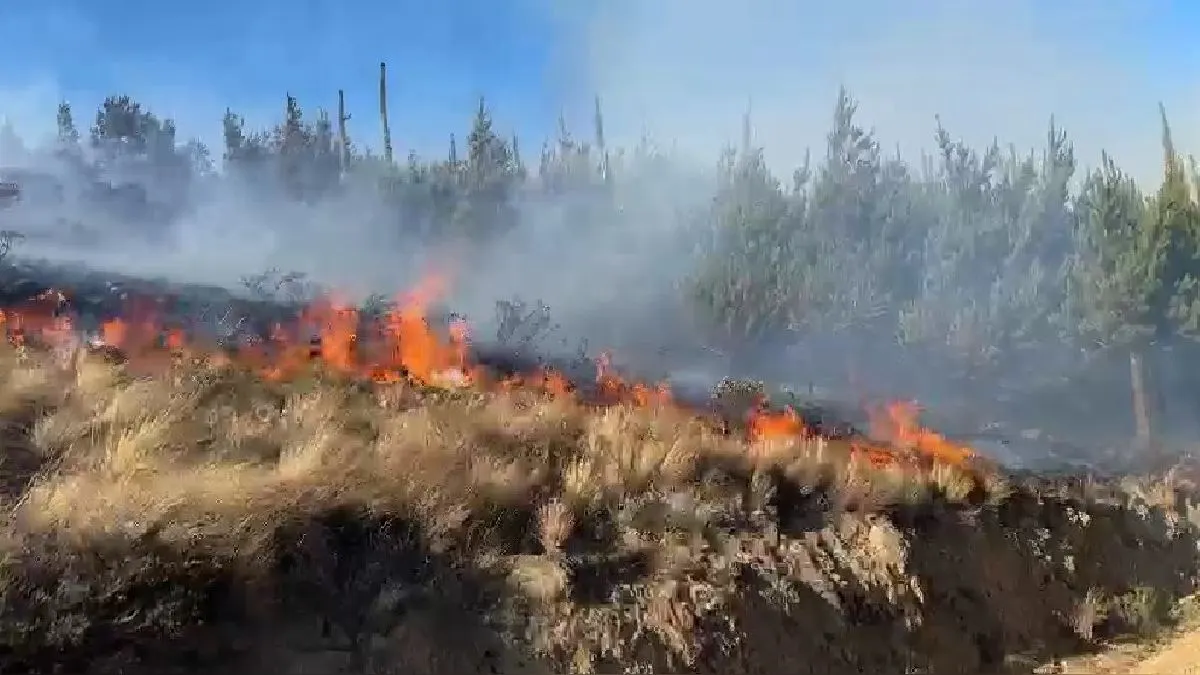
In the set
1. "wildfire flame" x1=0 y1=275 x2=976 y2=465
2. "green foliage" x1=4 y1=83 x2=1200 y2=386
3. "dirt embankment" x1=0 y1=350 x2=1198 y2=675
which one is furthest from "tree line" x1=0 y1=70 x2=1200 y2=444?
"dirt embankment" x1=0 y1=350 x2=1198 y2=675

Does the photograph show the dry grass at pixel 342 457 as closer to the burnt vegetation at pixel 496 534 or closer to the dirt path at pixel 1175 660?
the burnt vegetation at pixel 496 534

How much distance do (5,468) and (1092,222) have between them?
25.4 m

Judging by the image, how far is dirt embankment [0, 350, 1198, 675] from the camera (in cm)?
575

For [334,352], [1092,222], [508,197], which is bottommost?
[334,352]

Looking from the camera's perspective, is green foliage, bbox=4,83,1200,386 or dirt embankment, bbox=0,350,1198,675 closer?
dirt embankment, bbox=0,350,1198,675

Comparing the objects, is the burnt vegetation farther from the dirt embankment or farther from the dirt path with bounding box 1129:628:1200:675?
the dirt path with bounding box 1129:628:1200:675

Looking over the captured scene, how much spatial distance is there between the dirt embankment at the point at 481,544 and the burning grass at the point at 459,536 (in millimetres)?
20

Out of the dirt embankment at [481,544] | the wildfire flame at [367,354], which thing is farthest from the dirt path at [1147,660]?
the wildfire flame at [367,354]

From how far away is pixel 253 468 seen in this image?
23.6 ft

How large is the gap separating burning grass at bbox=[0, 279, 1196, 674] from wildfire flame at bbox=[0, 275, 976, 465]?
0.60m

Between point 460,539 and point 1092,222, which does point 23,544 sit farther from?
point 1092,222

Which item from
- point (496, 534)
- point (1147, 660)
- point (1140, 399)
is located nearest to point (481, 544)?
point (496, 534)

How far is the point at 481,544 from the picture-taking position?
283 inches

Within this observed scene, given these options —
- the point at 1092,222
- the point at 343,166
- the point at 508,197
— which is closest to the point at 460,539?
the point at 1092,222
